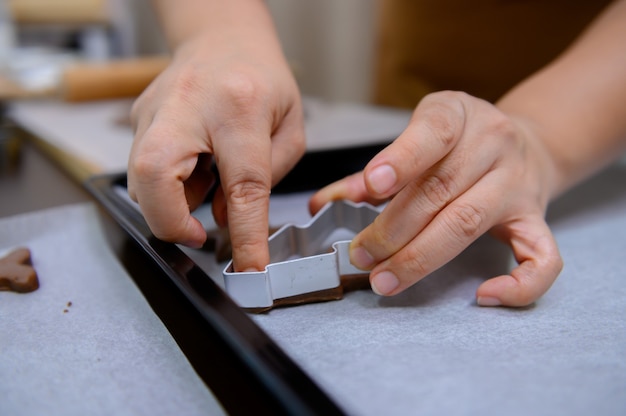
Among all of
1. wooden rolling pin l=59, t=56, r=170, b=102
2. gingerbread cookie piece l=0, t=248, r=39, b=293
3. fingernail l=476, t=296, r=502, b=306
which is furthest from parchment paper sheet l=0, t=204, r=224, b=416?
wooden rolling pin l=59, t=56, r=170, b=102

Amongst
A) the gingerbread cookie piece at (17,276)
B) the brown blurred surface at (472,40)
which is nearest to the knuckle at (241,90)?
Result: the gingerbread cookie piece at (17,276)

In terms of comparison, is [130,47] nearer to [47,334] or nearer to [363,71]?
[363,71]

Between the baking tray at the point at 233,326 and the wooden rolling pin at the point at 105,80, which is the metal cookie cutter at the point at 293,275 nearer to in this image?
the baking tray at the point at 233,326

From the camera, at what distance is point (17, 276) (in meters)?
0.45

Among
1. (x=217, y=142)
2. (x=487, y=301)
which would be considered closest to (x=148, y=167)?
(x=217, y=142)

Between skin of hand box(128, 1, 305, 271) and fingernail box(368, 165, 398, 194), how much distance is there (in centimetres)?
10

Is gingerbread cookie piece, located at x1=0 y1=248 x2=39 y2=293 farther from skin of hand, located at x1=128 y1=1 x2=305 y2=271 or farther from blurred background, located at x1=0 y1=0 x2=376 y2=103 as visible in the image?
blurred background, located at x1=0 y1=0 x2=376 y2=103

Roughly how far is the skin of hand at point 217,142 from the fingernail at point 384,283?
0.30 feet

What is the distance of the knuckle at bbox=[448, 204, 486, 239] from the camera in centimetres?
41

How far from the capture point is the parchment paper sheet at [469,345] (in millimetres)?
290

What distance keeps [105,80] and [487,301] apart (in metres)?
1.32

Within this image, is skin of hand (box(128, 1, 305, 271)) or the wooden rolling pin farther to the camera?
the wooden rolling pin

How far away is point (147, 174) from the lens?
39 centimetres

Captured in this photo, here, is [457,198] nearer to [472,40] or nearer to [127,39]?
[472,40]
